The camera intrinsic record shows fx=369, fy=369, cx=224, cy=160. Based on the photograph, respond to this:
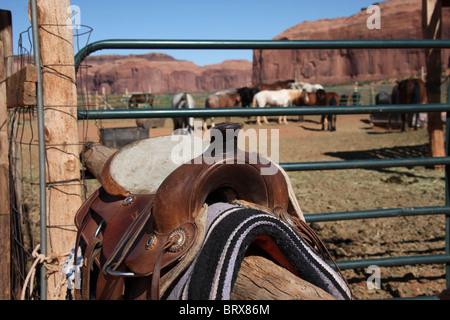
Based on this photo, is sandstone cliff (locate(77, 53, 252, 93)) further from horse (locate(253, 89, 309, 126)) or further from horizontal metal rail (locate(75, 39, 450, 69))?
horizontal metal rail (locate(75, 39, 450, 69))

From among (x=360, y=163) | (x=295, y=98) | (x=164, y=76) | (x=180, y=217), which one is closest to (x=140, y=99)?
(x=295, y=98)

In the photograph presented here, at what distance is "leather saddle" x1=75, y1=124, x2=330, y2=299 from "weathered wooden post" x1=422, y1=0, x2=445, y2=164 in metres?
4.90

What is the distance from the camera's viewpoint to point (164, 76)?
8494 cm

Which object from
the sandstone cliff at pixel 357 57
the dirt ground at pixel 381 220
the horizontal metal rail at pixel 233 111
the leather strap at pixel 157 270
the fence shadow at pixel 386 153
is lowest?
the dirt ground at pixel 381 220

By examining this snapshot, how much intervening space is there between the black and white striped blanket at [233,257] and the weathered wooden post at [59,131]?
983 millimetres

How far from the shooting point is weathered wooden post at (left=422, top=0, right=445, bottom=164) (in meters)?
5.27

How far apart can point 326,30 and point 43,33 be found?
75.9m

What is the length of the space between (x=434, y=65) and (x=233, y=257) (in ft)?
19.5

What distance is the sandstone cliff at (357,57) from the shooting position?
54938 millimetres

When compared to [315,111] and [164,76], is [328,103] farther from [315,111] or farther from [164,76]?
[164,76]

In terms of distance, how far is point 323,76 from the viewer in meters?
61.8

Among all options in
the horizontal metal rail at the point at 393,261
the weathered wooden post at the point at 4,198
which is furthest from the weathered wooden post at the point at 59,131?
the horizontal metal rail at the point at 393,261

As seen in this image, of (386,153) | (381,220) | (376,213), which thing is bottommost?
(381,220)

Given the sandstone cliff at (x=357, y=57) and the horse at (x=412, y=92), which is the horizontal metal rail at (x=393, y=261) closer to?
the horse at (x=412, y=92)
